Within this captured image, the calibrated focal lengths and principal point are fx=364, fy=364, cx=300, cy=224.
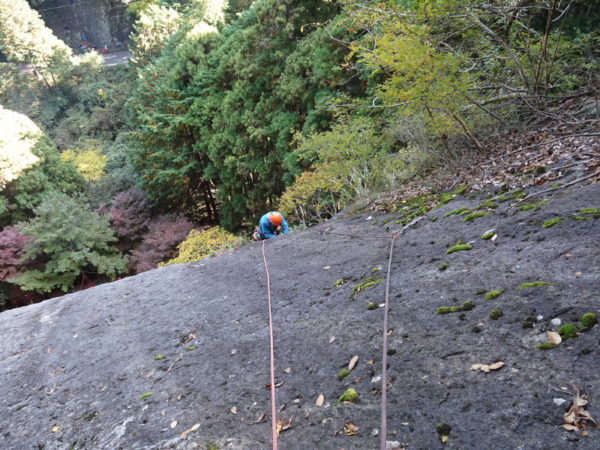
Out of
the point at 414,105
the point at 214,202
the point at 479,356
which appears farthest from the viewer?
the point at 214,202

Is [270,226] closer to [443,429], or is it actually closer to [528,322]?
[528,322]

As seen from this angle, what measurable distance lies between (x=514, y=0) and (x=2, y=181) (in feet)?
61.8

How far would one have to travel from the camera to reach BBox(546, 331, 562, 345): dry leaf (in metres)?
1.83

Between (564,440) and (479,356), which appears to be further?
(479,356)

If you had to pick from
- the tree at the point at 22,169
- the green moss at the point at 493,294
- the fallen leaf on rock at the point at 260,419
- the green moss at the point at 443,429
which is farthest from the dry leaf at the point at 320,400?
the tree at the point at 22,169

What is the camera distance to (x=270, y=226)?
7.30 meters

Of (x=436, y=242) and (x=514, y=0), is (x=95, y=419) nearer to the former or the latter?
(x=436, y=242)

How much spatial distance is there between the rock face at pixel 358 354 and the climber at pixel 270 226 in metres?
2.44

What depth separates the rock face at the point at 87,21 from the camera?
124 ft

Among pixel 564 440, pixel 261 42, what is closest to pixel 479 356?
pixel 564 440

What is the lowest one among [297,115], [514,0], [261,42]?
[297,115]

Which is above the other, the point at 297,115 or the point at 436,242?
the point at 297,115

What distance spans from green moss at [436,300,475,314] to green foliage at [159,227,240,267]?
11150 mm

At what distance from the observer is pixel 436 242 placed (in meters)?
3.63
